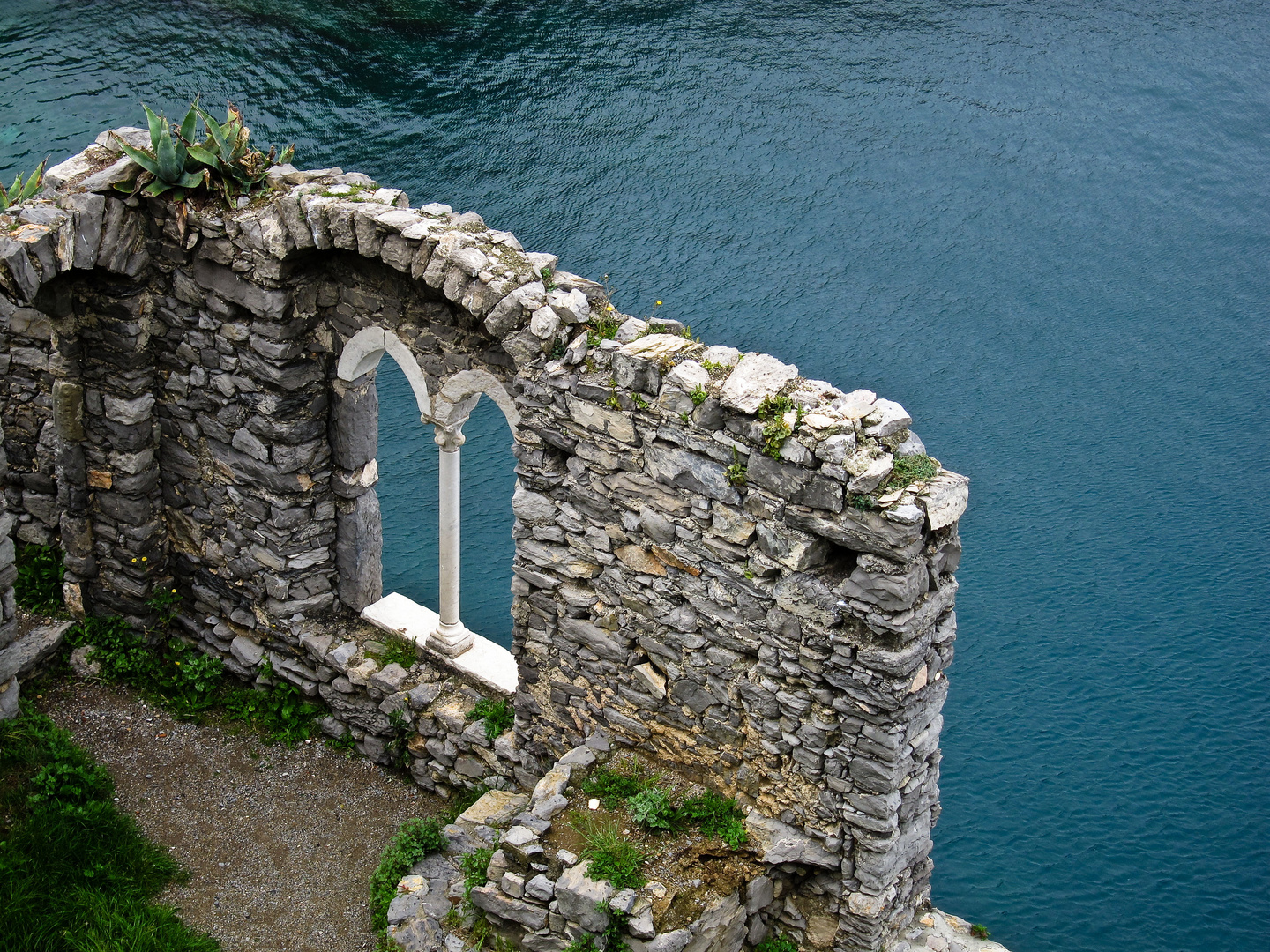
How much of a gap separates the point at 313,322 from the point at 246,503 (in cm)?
186

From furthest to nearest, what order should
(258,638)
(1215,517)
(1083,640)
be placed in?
(1215,517)
(1083,640)
(258,638)

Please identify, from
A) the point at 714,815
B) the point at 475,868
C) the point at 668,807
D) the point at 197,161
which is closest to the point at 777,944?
the point at 714,815

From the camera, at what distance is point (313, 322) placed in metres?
9.43

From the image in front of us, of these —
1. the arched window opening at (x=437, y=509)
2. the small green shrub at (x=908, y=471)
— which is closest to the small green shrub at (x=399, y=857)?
the arched window opening at (x=437, y=509)

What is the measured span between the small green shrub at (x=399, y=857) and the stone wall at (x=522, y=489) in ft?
2.45

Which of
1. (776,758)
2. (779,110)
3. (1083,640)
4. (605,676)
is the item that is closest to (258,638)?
(605,676)

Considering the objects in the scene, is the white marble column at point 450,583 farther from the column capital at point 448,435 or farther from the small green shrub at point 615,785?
the small green shrub at point 615,785

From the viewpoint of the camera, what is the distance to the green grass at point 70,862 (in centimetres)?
806

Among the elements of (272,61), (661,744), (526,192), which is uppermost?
(272,61)

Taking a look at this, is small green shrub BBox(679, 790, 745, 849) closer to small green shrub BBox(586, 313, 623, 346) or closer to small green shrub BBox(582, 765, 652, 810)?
small green shrub BBox(582, 765, 652, 810)

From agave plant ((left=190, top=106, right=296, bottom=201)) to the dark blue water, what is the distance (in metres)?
5.08

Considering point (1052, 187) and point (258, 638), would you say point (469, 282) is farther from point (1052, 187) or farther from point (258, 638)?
point (1052, 187)

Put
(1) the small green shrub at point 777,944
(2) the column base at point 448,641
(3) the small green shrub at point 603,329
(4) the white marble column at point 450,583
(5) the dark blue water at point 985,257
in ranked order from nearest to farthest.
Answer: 1. (3) the small green shrub at point 603,329
2. (1) the small green shrub at point 777,944
3. (4) the white marble column at point 450,583
4. (2) the column base at point 448,641
5. (5) the dark blue water at point 985,257

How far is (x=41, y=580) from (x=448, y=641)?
14.9ft
